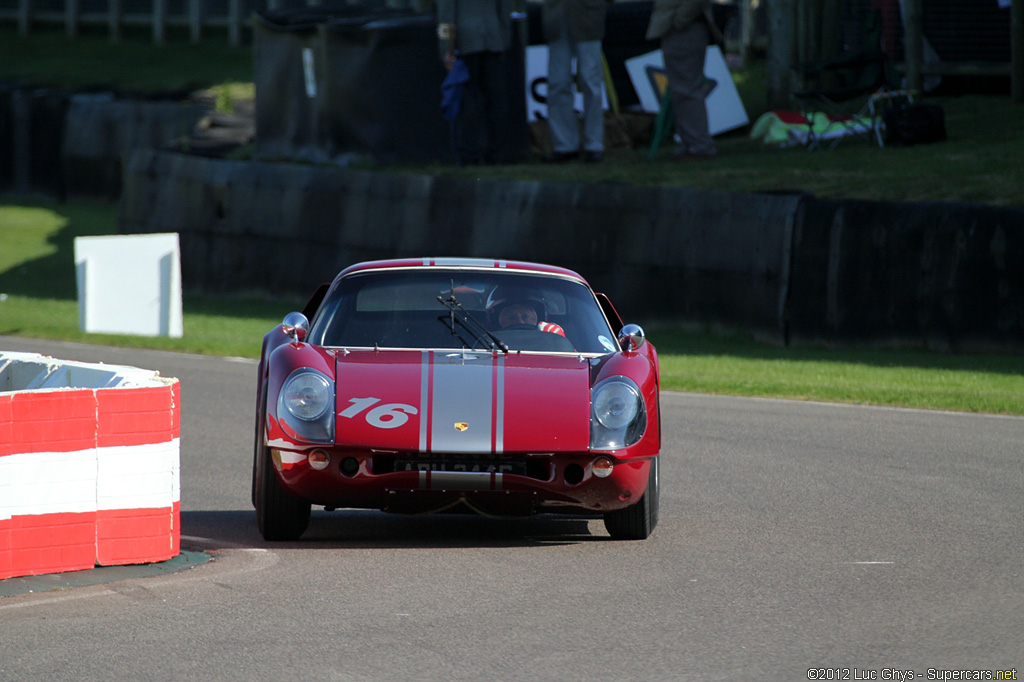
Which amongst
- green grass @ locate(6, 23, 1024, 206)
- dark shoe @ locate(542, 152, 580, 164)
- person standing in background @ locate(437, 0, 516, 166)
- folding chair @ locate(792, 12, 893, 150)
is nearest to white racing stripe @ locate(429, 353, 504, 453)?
green grass @ locate(6, 23, 1024, 206)

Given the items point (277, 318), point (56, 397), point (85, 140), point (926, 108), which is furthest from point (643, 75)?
point (56, 397)

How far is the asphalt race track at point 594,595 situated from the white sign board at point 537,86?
45.3ft

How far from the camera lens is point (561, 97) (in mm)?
18922

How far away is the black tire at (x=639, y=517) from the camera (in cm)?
680

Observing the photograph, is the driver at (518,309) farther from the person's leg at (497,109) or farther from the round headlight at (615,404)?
the person's leg at (497,109)

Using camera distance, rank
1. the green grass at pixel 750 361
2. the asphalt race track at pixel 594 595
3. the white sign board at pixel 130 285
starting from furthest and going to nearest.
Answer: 1. the white sign board at pixel 130 285
2. the green grass at pixel 750 361
3. the asphalt race track at pixel 594 595

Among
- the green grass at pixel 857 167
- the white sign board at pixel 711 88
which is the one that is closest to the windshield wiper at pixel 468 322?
the green grass at pixel 857 167

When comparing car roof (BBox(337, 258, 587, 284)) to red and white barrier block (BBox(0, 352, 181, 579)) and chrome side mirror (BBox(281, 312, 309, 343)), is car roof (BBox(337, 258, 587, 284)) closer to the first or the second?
chrome side mirror (BBox(281, 312, 309, 343))

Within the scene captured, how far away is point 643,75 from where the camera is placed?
77.3ft

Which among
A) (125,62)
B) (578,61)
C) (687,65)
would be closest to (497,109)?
(578,61)

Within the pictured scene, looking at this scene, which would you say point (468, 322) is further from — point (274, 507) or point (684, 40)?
point (684, 40)

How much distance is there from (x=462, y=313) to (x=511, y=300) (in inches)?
11.1

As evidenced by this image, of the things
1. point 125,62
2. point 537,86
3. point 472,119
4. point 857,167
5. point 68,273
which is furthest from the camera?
point 125,62

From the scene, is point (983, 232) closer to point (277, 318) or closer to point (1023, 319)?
point (1023, 319)
